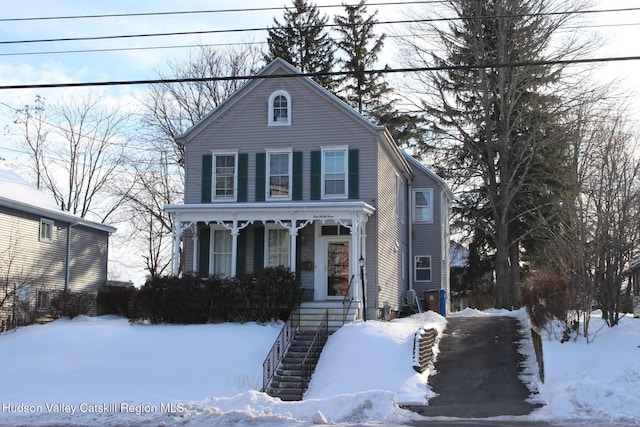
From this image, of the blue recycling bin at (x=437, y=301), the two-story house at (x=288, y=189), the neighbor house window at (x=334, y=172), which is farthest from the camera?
the blue recycling bin at (x=437, y=301)

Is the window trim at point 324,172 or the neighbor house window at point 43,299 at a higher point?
the window trim at point 324,172

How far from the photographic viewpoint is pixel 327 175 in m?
23.2

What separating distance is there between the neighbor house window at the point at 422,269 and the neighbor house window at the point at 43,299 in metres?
14.9

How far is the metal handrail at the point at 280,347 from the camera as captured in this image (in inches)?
656

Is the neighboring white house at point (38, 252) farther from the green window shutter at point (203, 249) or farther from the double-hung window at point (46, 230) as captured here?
the green window shutter at point (203, 249)

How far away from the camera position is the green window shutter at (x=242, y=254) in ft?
76.4

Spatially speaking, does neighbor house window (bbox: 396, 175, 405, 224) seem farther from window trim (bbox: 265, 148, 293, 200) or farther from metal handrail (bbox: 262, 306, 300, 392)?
metal handrail (bbox: 262, 306, 300, 392)

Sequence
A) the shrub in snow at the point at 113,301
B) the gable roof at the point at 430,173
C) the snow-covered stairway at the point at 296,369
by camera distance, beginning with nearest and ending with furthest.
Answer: the snow-covered stairway at the point at 296,369 < the shrub in snow at the point at 113,301 < the gable roof at the point at 430,173

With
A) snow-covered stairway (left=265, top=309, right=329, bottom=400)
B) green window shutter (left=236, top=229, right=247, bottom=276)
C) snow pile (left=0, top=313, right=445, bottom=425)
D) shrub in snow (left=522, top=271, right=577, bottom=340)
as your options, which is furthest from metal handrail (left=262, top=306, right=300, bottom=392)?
shrub in snow (left=522, top=271, right=577, bottom=340)

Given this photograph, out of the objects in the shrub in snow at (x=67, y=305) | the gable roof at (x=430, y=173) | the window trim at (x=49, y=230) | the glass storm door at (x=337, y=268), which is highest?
the gable roof at (x=430, y=173)

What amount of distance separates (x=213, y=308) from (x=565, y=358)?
9777mm

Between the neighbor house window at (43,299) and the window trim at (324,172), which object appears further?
the neighbor house window at (43,299)

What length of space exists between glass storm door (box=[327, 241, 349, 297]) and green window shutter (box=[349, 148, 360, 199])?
1.68m

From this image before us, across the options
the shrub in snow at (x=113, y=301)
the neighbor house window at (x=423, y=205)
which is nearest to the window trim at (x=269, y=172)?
the shrub in snow at (x=113, y=301)
